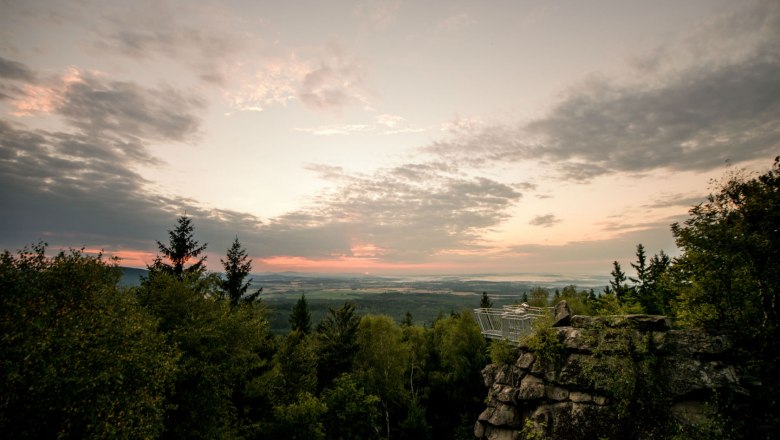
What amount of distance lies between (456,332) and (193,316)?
3668cm

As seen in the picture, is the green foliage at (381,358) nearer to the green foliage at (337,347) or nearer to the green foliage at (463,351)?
the green foliage at (337,347)

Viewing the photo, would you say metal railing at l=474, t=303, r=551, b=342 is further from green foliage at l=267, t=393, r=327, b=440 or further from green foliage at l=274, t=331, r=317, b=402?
green foliage at l=274, t=331, r=317, b=402

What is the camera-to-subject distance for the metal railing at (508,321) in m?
23.4

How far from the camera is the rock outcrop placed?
14703 mm

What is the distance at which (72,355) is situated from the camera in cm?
1267

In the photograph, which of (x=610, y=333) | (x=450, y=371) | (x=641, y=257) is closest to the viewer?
(x=610, y=333)

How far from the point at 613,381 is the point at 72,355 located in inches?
947

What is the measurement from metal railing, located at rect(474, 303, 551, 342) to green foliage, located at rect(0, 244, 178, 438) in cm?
2145

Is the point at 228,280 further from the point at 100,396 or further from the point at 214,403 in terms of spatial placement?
the point at 100,396

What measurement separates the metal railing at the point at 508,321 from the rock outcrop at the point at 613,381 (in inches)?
109

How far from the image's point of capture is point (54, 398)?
38.4 feet

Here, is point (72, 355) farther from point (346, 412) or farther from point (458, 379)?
point (458, 379)

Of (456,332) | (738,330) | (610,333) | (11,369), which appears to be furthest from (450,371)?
(11,369)

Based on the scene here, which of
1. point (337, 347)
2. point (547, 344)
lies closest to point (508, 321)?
point (547, 344)
